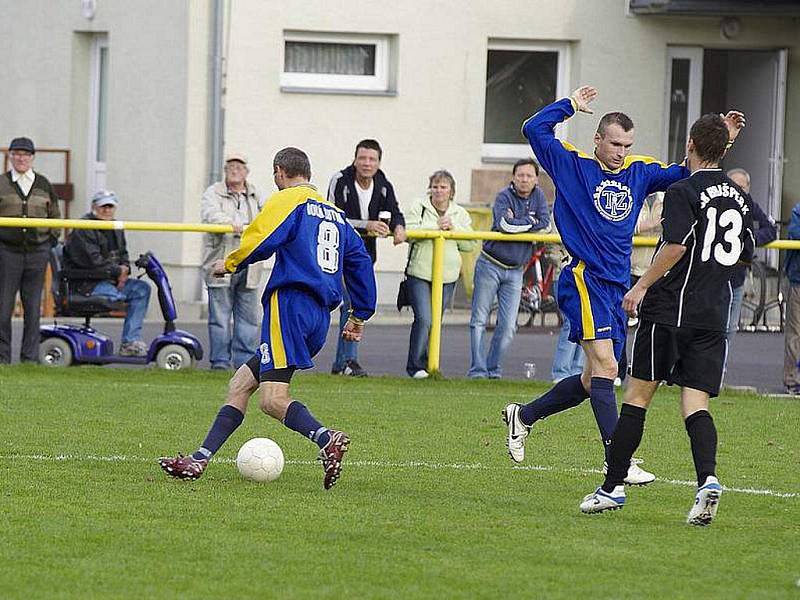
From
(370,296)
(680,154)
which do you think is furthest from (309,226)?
(680,154)

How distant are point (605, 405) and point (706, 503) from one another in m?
1.48

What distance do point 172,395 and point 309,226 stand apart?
520 cm

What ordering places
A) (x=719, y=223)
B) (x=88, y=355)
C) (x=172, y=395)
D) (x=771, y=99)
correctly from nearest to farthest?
(x=719, y=223) < (x=172, y=395) < (x=88, y=355) < (x=771, y=99)

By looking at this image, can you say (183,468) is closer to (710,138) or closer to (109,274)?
(710,138)

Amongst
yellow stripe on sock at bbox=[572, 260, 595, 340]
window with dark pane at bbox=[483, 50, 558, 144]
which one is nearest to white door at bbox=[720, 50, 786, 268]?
window with dark pane at bbox=[483, 50, 558, 144]

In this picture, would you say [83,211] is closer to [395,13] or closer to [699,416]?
[395,13]

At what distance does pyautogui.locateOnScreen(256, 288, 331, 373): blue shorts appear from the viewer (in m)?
9.45

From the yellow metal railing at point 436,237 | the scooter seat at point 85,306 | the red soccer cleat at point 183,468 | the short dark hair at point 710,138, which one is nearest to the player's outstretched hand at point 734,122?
the short dark hair at point 710,138

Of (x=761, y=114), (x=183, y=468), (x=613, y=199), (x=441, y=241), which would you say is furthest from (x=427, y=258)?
(x=761, y=114)

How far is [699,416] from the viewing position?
8578 mm

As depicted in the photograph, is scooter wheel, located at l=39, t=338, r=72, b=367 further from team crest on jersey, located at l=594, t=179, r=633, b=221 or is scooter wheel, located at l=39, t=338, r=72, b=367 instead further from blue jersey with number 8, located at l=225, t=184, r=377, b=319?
team crest on jersey, located at l=594, t=179, r=633, b=221

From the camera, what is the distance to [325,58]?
23.0 meters

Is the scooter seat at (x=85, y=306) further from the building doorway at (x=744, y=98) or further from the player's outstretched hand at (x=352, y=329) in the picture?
the building doorway at (x=744, y=98)

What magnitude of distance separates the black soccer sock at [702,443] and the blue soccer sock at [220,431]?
8.42 feet
